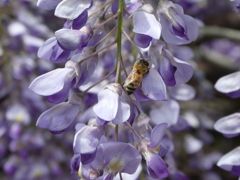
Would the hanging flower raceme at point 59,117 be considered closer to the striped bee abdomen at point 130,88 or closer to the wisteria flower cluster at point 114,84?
the wisteria flower cluster at point 114,84

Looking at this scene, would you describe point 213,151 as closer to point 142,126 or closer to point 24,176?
point 24,176

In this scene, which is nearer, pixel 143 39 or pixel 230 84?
pixel 143 39

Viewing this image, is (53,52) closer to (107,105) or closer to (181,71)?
(107,105)

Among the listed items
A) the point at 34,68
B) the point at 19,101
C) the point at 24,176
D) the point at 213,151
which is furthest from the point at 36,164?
the point at 213,151

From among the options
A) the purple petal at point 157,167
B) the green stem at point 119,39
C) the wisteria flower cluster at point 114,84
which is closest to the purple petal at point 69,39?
the wisteria flower cluster at point 114,84

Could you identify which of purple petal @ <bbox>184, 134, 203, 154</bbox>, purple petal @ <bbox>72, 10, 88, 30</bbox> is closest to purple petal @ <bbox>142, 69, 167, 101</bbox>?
purple petal @ <bbox>72, 10, 88, 30</bbox>

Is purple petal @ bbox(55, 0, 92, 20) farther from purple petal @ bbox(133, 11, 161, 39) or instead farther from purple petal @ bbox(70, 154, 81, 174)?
Result: purple petal @ bbox(70, 154, 81, 174)

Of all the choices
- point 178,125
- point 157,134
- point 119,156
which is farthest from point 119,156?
point 178,125
